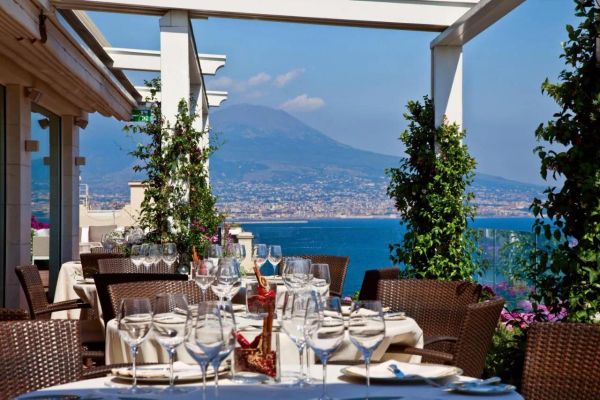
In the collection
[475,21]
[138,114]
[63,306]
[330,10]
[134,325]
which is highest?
[330,10]

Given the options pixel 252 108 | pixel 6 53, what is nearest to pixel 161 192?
pixel 6 53

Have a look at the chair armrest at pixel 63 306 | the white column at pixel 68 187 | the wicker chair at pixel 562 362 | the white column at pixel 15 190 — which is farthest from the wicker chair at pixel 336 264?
the white column at pixel 68 187

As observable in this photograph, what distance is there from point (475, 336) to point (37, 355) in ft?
5.37

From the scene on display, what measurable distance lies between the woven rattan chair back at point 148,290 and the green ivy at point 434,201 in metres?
3.78

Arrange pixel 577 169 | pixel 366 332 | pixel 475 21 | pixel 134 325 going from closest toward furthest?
pixel 366 332
pixel 134 325
pixel 577 169
pixel 475 21

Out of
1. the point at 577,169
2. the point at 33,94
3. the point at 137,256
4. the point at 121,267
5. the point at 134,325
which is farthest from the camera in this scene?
the point at 33,94

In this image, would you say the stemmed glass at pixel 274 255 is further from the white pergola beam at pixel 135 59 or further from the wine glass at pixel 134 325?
the white pergola beam at pixel 135 59

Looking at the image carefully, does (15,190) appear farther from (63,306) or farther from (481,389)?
(481,389)

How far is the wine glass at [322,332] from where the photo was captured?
1.88m

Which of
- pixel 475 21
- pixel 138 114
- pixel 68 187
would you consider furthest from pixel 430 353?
pixel 138 114

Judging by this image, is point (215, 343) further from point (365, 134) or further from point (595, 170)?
point (365, 134)

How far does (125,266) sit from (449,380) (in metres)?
4.29

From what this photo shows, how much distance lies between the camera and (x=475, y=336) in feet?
10.6

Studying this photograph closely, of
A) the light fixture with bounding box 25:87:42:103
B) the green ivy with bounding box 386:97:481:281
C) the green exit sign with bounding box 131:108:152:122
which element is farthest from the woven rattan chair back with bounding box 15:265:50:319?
the green exit sign with bounding box 131:108:152:122
